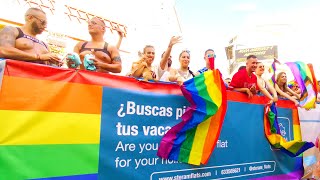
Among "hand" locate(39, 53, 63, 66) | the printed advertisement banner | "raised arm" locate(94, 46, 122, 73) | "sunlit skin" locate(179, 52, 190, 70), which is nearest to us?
the printed advertisement banner

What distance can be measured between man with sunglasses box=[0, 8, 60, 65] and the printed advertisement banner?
27 centimetres

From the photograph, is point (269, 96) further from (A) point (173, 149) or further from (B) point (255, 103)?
(A) point (173, 149)

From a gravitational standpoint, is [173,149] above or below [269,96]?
below

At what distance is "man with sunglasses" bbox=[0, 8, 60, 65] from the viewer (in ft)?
7.52

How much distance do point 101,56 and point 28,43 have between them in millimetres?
732

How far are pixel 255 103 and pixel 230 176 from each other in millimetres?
1104

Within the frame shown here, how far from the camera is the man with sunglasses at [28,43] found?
2293mm

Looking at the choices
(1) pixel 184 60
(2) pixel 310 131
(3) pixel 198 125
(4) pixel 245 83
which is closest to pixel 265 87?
(4) pixel 245 83

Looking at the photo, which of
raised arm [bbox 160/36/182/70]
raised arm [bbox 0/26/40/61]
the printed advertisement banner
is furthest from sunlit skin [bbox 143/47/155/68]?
raised arm [bbox 0/26/40/61]

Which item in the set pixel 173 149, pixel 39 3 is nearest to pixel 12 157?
pixel 173 149

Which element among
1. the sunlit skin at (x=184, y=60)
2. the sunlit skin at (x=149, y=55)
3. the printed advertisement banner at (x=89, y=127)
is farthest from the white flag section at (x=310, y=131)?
the sunlit skin at (x=149, y=55)

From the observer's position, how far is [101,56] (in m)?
3.02

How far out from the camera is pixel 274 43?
30.5 m

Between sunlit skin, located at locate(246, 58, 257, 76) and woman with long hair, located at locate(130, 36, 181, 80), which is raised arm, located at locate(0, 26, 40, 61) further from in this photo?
sunlit skin, located at locate(246, 58, 257, 76)
